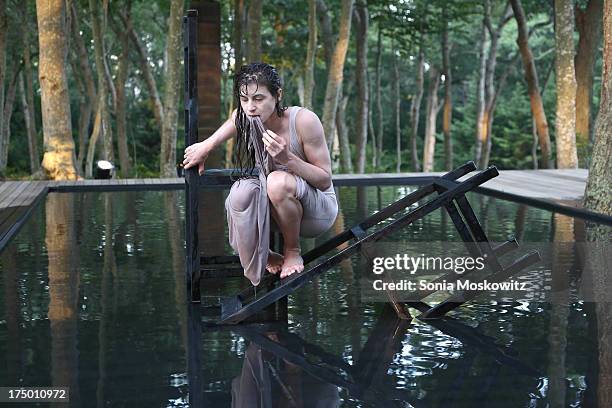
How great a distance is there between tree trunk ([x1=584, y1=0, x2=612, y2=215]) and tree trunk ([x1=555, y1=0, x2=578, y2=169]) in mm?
6499

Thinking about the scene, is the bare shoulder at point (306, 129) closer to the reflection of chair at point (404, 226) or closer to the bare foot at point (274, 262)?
the reflection of chair at point (404, 226)

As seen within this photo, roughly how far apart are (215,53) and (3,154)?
42.3 ft

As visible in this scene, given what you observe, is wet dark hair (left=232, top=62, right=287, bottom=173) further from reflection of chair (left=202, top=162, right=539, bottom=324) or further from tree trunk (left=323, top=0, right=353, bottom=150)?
tree trunk (left=323, top=0, right=353, bottom=150)

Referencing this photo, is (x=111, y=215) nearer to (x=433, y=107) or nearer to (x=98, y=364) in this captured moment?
(x=98, y=364)

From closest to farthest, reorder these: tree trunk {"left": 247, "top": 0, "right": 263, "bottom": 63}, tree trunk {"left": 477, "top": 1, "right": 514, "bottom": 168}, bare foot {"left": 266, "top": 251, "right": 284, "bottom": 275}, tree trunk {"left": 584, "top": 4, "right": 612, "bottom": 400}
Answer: bare foot {"left": 266, "top": 251, "right": 284, "bottom": 275} < tree trunk {"left": 584, "top": 4, "right": 612, "bottom": 400} < tree trunk {"left": 247, "top": 0, "right": 263, "bottom": 63} < tree trunk {"left": 477, "top": 1, "right": 514, "bottom": 168}

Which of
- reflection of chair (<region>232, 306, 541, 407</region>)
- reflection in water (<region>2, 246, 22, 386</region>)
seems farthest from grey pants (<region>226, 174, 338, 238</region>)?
reflection in water (<region>2, 246, 22, 386</region>)

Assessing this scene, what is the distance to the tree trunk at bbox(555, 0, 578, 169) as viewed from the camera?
1530 centimetres

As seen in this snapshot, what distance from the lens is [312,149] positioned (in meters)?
4.95

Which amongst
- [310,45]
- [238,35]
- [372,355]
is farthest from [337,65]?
[372,355]

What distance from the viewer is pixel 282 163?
4797 mm

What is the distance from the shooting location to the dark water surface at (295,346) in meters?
3.71

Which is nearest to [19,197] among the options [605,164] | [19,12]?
[605,164]

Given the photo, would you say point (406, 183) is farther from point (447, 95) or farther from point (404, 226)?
point (447, 95)

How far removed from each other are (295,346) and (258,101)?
49.3 inches
